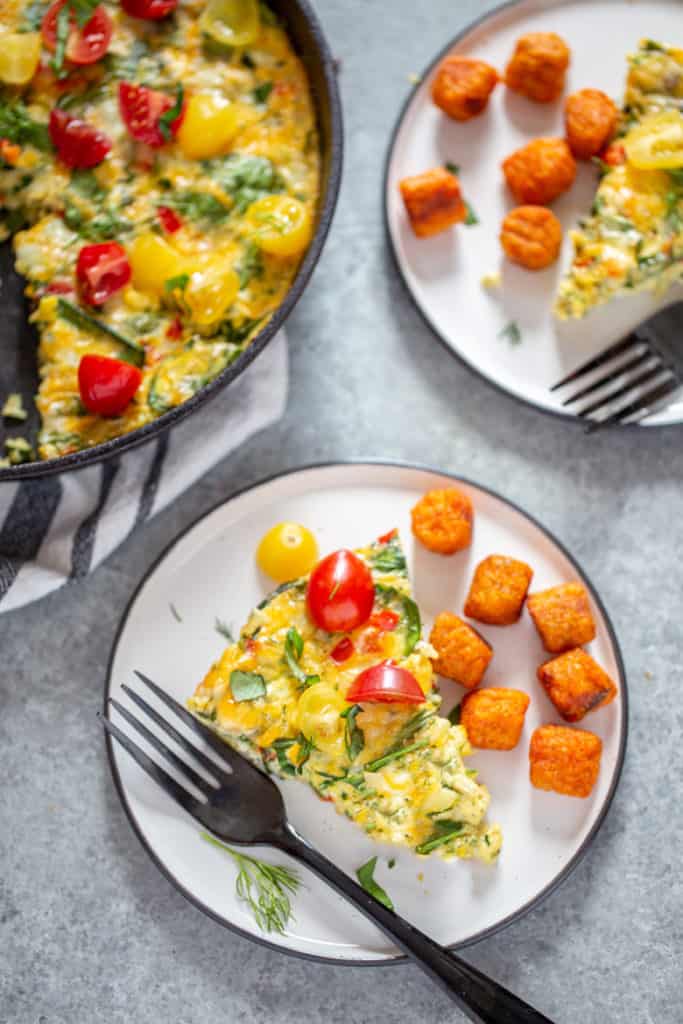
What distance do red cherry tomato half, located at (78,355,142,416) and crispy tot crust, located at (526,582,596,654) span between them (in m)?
1.33

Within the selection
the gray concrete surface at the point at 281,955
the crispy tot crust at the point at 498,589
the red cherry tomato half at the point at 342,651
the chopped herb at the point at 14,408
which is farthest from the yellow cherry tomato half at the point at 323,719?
the chopped herb at the point at 14,408

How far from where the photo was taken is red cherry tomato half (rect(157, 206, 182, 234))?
3.39 m

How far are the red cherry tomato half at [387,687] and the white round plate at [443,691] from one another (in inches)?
14.5

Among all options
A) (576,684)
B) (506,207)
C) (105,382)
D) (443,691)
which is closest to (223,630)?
(443,691)

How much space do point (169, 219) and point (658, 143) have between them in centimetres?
150

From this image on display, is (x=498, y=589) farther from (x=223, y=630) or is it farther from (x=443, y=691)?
(x=223, y=630)

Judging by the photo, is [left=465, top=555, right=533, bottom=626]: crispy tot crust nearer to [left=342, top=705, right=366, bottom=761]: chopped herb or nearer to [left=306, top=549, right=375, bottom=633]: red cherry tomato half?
[left=306, top=549, right=375, bottom=633]: red cherry tomato half

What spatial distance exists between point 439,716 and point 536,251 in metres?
1.47

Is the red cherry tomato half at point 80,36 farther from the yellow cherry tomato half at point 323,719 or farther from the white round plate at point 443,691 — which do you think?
the yellow cherry tomato half at point 323,719

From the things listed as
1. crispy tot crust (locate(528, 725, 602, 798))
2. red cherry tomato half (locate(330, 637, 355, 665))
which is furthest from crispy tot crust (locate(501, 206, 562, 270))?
crispy tot crust (locate(528, 725, 602, 798))

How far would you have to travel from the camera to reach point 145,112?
11.2 ft

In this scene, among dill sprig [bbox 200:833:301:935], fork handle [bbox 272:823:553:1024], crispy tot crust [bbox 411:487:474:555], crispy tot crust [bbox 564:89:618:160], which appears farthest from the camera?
crispy tot crust [bbox 564:89:618:160]

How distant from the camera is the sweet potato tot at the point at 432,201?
11.7ft

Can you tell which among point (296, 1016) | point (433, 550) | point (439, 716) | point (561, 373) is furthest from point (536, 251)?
point (296, 1016)
